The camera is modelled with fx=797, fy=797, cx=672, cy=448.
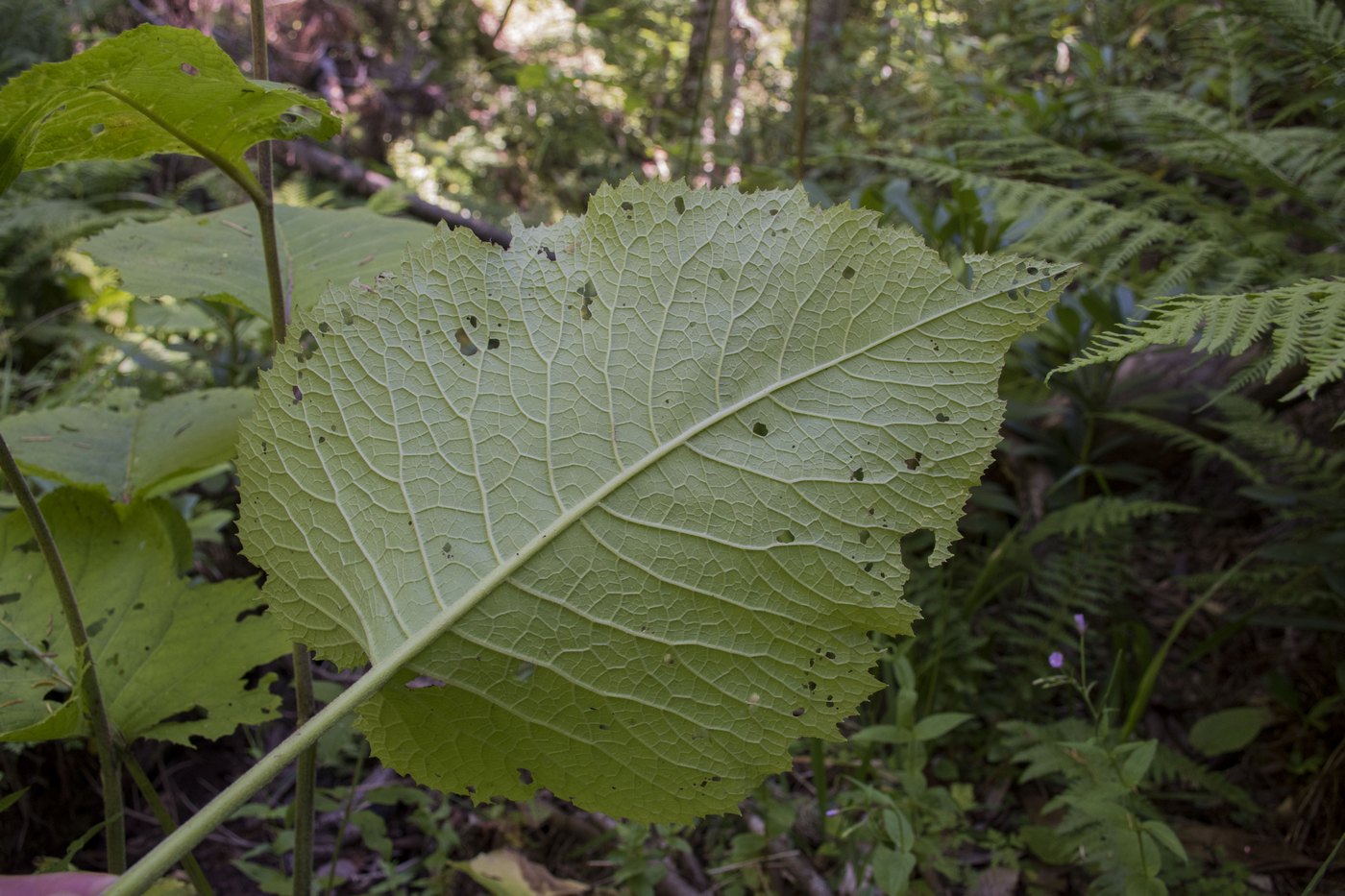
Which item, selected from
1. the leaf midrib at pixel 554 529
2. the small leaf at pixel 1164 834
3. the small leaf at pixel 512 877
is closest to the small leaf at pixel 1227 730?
the small leaf at pixel 1164 834

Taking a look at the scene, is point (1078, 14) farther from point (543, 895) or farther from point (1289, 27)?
point (543, 895)

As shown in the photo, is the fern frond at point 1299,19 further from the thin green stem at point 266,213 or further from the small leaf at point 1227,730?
the thin green stem at point 266,213

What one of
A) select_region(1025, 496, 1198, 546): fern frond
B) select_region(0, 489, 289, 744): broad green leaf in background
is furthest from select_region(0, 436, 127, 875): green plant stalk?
select_region(1025, 496, 1198, 546): fern frond

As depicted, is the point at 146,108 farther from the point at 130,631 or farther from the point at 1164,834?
the point at 1164,834

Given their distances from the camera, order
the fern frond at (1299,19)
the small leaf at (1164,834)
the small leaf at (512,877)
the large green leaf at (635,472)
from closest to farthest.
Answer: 1. the large green leaf at (635,472)
2. the small leaf at (1164,834)
3. the small leaf at (512,877)
4. the fern frond at (1299,19)

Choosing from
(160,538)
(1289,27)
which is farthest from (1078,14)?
(160,538)

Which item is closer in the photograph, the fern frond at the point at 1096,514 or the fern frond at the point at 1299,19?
the fern frond at the point at 1299,19
